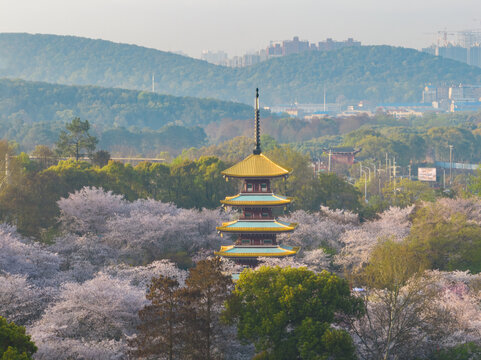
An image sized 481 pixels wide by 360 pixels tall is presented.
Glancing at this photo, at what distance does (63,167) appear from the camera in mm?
77062

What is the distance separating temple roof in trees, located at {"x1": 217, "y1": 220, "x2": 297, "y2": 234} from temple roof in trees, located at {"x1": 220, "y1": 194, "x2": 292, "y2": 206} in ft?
3.37

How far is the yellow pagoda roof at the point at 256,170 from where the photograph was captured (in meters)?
49.4

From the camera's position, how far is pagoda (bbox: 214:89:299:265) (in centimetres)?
4841

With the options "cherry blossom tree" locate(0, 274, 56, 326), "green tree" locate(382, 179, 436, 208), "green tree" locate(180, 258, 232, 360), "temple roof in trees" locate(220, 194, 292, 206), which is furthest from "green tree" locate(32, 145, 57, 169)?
"green tree" locate(180, 258, 232, 360)

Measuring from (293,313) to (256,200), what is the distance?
13.6 metres

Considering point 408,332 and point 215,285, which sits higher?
point 215,285

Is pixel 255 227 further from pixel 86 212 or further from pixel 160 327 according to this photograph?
pixel 86 212

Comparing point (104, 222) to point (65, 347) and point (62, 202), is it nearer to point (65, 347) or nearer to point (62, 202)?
point (62, 202)

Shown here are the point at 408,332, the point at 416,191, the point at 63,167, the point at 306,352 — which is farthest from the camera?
the point at 416,191

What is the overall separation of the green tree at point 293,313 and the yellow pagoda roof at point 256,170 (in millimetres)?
11852

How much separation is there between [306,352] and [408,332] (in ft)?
18.8

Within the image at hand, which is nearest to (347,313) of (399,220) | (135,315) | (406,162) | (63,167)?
(135,315)

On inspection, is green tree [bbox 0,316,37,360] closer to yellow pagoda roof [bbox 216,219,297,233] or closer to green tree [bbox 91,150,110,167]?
yellow pagoda roof [bbox 216,219,297,233]

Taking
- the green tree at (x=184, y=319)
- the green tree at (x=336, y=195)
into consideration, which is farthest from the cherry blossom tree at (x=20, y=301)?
the green tree at (x=336, y=195)
